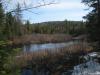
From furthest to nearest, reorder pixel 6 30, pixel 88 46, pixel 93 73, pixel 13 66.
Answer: pixel 88 46 → pixel 93 73 → pixel 13 66 → pixel 6 30

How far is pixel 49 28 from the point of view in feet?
304

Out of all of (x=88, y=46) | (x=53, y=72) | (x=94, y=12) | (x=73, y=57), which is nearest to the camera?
(x=53, y=72)

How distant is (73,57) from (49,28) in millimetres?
67444

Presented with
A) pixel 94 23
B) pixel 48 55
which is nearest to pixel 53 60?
pixel 48 55

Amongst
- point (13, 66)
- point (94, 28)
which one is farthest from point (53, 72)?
point (13, 66)

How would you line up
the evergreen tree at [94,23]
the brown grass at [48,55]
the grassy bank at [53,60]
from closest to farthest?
1. the grassy bank at [53,60]
2. the brown grass at [48,55]
3. the evergreen tree at [94,23]

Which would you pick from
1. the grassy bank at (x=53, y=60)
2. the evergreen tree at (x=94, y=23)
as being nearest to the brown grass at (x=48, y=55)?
the grassy bank at (x=53, y=60)

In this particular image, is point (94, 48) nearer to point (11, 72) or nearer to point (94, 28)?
point (94, 28)

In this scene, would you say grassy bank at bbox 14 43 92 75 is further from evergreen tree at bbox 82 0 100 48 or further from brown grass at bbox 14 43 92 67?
evergreen tree at bbox 82 0 100 48

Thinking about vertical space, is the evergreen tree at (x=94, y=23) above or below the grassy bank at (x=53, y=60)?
above

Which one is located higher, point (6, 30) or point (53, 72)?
point (6, 30)

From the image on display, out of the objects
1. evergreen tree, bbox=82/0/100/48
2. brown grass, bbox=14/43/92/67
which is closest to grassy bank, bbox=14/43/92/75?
brown grass, bbox=14/43/92/67

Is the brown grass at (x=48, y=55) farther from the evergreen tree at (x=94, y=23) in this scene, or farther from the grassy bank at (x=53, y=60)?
the evergreen tree at (x=94, y=23)

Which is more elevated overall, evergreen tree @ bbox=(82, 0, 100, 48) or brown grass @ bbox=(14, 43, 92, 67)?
evergreen tree @ bbox=(82, 0, 100, 48)
